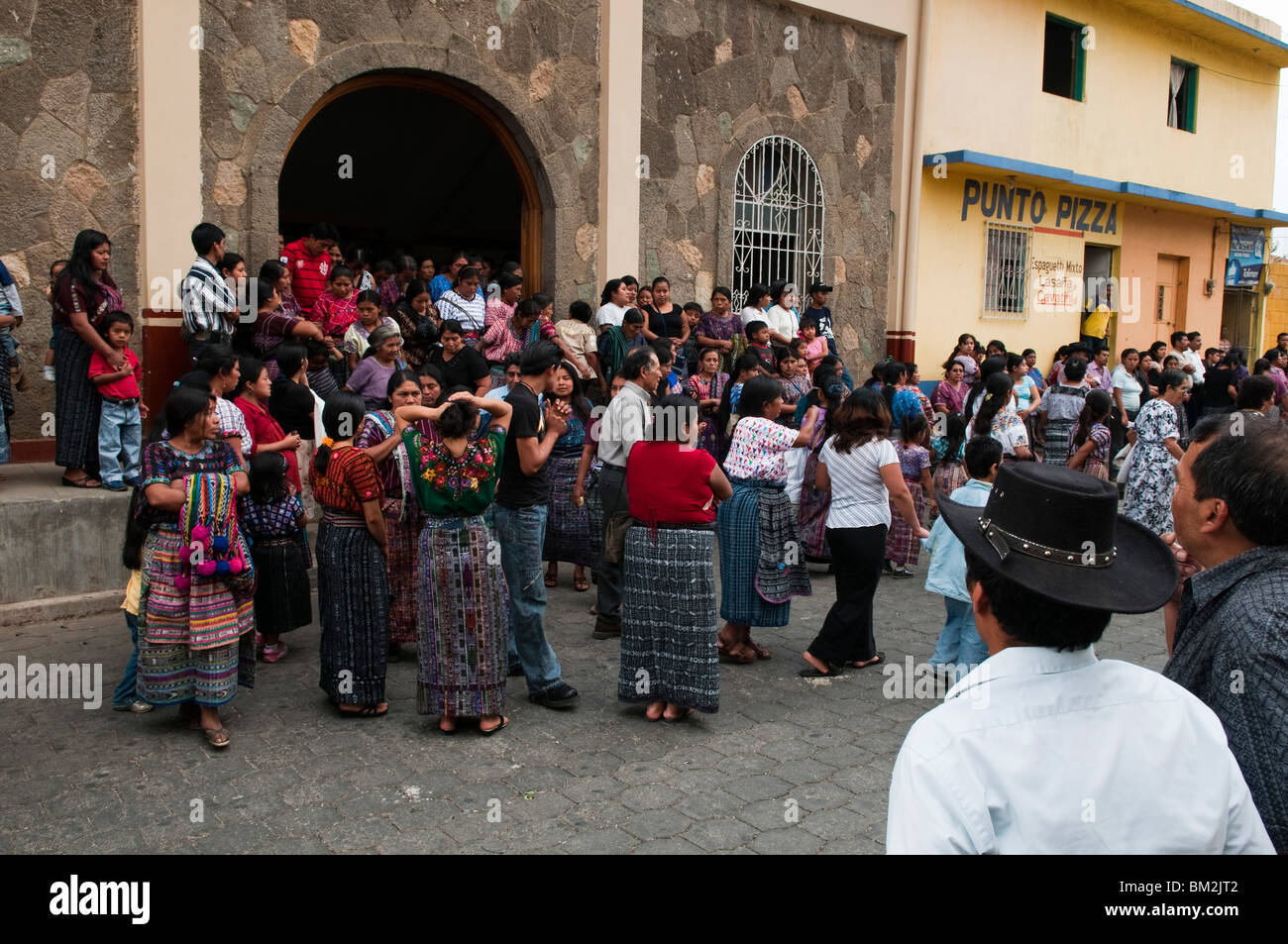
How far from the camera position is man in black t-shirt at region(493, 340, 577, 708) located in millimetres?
5289

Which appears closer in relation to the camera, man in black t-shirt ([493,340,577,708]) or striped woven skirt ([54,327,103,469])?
man in black t-shirt ([493,340,577,708])

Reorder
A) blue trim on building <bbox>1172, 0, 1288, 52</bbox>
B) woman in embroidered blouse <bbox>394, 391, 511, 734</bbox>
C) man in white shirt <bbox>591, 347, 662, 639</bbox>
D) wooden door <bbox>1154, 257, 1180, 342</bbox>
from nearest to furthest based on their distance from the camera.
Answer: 1. woman in embroidered blouse <bbox>394, 391, 511, 734</bbox>
2. man in white shirt <bbox>591, 347, 662, 639</bbox>
3. blue trim on building <bbox>1172, 0, 1288, 52</bbox>
4. wooden door <bbox>1154, 257, 1180, 342</bbox>

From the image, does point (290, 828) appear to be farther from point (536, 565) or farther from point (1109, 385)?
point (1109, 385)

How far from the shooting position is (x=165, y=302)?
816 centimetres

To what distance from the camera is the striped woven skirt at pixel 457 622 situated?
4949mm

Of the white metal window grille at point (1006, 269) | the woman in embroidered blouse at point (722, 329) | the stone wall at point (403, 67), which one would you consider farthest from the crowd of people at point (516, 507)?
the white metal window grille at point (1006, 269)

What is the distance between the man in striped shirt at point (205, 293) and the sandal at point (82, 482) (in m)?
1.05

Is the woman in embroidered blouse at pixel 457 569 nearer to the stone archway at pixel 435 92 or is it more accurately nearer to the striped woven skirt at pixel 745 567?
the striped woven skirt at pixel 745 567

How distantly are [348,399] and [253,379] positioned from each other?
43.1 inches

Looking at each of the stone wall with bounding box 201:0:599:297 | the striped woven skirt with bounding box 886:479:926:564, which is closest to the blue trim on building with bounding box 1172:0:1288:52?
the stone wall with bounding box 201:0:599:297

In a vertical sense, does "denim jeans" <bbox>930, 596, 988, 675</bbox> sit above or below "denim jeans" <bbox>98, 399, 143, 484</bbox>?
below

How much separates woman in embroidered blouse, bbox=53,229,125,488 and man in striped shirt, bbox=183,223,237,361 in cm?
46

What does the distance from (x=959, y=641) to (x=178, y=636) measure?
3.89 m

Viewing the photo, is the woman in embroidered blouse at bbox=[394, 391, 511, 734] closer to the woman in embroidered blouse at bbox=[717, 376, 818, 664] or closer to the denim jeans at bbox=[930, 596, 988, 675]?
the woman in embroidered blouse at bbox=[717, 376, 818, 664]
